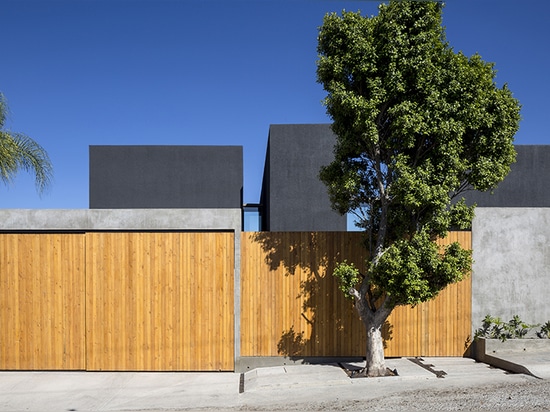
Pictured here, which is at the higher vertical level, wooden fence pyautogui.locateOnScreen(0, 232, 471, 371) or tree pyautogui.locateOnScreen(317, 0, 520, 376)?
tree pyautogui.locateOnScreen(317, 0, 520, 376)

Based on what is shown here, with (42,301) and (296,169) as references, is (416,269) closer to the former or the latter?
(42,301)

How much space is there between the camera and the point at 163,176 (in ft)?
67.5

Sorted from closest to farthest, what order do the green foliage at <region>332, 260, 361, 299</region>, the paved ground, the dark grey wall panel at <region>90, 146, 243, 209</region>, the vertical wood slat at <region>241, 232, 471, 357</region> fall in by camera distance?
the paved ground → the green foliage at <region>332, 260, 361, 299</region> → the vertical wood slat at <region>241, 232, 471, 357</region> → the dark grey wall panel at <region>90, 146, 243, 209</region>

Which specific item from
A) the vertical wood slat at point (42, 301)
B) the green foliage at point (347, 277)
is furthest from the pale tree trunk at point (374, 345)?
the vertical wood slat at point (42, 301)

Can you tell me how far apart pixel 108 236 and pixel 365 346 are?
5.58 m

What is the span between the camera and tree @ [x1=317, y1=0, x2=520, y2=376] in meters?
8.15

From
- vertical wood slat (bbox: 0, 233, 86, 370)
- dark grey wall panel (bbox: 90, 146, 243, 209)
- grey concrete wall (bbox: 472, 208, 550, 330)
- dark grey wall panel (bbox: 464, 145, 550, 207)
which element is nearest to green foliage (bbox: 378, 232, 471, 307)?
grey concrete wall (bbox: 472, 208, 550, 330)

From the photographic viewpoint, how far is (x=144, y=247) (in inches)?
391

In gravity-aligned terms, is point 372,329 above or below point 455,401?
above

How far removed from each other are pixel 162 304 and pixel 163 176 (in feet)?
37.5

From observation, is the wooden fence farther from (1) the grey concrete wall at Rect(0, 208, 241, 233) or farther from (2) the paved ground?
(2) the paved ground

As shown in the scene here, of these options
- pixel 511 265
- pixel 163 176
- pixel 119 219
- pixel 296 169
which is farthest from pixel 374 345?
pixel 163 176

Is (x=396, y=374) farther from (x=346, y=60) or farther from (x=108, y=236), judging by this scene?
(x=108, y=236)

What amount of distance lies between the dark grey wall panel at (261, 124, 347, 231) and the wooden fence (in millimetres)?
7145
